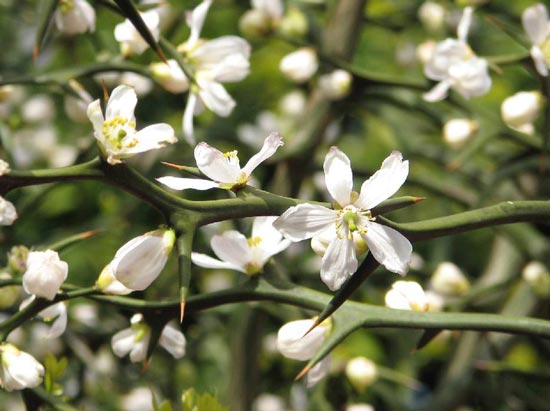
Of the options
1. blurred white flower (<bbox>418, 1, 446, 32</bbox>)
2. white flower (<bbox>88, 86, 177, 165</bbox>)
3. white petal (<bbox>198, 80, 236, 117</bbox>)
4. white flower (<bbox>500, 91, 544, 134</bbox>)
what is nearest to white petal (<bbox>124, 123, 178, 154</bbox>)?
white flower (<bbox>88, 86, 177, 165</bbox>)

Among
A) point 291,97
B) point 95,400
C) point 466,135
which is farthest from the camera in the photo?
point 291,97

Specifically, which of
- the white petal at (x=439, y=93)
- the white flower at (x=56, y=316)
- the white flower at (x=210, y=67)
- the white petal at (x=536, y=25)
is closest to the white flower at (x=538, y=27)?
the white petal at (x=536, y=25)

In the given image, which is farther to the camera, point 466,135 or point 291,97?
point 291,97

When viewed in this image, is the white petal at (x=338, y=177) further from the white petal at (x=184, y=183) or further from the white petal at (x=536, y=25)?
the white petal at (x=536, y=25)

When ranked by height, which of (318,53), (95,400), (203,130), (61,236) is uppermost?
(318,53)

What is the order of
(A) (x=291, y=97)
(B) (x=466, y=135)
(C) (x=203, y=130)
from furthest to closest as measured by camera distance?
(A) (x=291, y=97), (C) (x=203, y=130), (B) (x=466, y=135)

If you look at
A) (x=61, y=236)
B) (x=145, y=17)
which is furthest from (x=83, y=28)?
(x=61, y=236)

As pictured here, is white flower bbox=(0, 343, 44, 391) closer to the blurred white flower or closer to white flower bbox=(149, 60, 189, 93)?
white flower bbox=(149, 60, 189, 93)

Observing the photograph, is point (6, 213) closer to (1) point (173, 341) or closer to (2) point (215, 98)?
(1) point (173, 341)

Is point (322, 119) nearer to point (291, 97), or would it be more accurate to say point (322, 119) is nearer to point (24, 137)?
point (291, 97)
